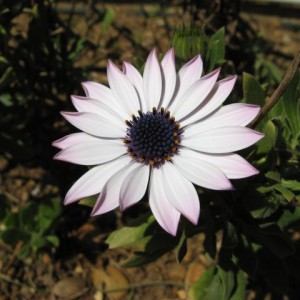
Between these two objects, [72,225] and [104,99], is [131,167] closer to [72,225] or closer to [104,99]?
[104,99]

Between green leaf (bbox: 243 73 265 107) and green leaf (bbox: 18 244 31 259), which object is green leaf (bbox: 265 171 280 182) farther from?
green leaf (bbox: 18 244 31 259)

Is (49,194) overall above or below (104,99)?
below

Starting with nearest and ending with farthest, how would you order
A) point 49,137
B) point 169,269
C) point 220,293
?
point 220,293, point 169,269, point 49,137

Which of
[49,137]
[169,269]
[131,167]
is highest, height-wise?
[131,167]

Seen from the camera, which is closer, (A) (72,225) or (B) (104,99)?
(B) (104,99)

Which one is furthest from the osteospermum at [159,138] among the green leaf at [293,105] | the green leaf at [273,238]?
the green leaf at [273,238]

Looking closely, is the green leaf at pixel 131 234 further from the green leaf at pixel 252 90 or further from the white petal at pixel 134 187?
the green leaf at pixel 252 90

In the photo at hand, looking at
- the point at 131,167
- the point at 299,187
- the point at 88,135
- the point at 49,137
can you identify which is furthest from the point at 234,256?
the point at 49,137

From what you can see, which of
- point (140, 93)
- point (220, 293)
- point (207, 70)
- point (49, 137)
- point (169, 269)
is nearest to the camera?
point (140, 93)
